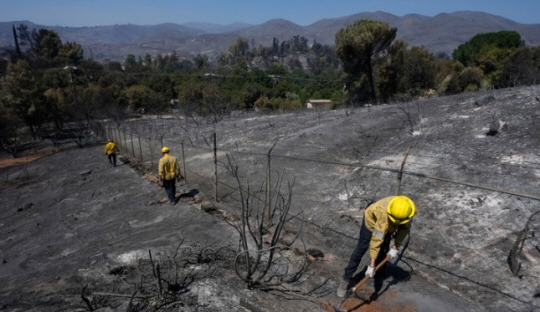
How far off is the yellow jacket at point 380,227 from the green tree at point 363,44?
3036 centimetres

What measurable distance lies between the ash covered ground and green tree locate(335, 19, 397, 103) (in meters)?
18.5

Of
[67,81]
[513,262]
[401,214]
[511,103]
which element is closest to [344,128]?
[511,103]

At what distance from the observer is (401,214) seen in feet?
12.6

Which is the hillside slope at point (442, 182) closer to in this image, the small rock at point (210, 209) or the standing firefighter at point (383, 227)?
the standing firefighter at point (383, 227)

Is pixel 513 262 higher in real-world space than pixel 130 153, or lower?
higher

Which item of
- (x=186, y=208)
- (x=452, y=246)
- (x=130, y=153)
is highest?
(x=452, y=246)

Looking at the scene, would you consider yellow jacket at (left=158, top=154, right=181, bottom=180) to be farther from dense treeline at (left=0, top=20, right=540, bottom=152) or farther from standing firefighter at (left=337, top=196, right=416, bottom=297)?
dense treeline at (left=0, top=20, right=540, bottom=152)

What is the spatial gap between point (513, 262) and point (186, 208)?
6759mm

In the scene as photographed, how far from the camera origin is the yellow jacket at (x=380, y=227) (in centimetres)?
405

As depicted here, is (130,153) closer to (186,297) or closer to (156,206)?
(156,206)

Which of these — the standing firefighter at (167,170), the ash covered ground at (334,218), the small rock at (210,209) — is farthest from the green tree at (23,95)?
the small rock at (210,209)

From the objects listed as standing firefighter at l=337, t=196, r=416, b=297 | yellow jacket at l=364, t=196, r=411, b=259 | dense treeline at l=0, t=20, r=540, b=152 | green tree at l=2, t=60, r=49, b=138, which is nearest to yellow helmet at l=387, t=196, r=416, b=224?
standing firefighter at l=337, t=196, r=416, b=297

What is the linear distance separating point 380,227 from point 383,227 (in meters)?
0.05

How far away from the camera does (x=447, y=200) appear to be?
709cm
